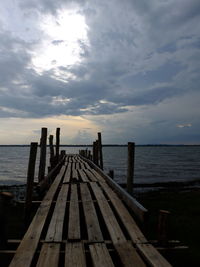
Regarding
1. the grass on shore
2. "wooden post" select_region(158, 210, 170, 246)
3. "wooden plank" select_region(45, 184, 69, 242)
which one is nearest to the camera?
"wooden plank" select_region(45, 184, 69, 242)

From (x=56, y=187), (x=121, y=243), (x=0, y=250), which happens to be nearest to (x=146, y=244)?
(x=121, y=243)

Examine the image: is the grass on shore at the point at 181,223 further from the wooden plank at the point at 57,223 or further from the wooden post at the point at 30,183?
the wooden post at the point at 30,183

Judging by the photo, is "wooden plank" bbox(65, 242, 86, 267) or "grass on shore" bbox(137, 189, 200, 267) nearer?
"wooden plank" bbox(65, 242, 86, 267)

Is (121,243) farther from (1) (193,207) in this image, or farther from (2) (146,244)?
(1) (193,207)

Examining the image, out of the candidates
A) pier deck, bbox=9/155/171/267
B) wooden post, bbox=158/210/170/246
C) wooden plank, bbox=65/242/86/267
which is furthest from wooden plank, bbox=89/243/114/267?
wooden post, bbox=158/210/170/246

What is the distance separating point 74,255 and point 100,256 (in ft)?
1.40

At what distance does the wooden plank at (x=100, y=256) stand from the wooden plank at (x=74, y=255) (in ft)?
0.56

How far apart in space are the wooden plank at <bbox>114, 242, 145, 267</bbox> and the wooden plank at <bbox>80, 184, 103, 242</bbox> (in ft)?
1.52

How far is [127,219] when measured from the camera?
17.1 ft

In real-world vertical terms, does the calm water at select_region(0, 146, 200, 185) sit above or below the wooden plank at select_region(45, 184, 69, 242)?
below

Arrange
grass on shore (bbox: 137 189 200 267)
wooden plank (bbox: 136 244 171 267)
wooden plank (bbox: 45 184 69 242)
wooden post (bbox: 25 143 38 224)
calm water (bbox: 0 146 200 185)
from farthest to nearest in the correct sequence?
calm water (bbox: 0 146 200 185) → grass on shore (bbox: 137 189 200 267) → wooden post (bbox: 25 143 38 224) → wooden plank (bbox: 45 184 69 242) → wooden plank (bbox: 136 244 171 267)

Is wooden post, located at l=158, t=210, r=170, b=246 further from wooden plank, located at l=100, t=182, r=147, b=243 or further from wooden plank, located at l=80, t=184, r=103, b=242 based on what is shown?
wooden plank, located at l=80, t=184, r=103, b=242

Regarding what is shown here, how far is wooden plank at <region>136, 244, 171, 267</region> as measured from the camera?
3369 mm

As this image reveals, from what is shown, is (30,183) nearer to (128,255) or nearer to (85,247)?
(85,247)
